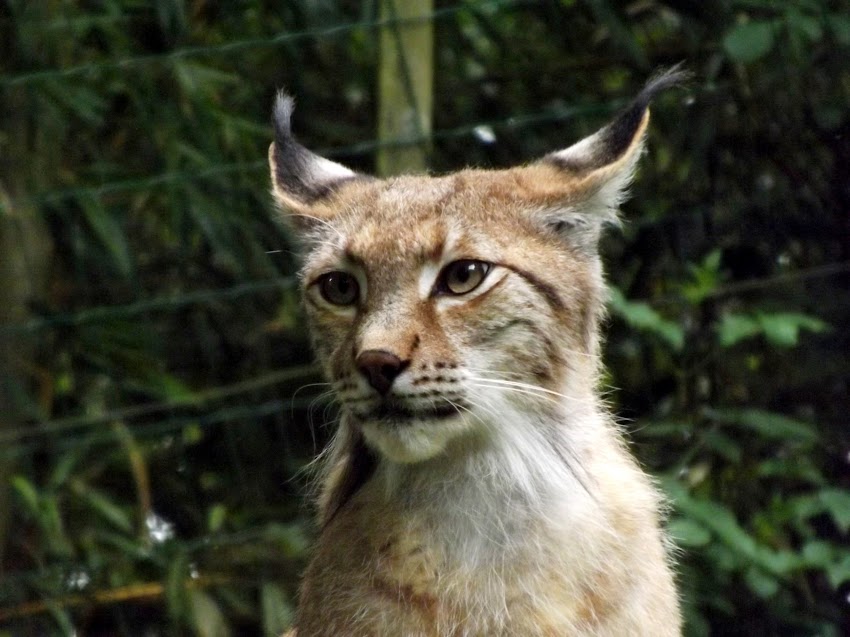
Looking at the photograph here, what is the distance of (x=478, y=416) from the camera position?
3883mm

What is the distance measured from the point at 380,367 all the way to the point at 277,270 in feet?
11.7

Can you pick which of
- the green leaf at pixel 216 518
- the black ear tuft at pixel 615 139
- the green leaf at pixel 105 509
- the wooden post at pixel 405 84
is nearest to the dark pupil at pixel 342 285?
the black ear tuft at pixel 615 139

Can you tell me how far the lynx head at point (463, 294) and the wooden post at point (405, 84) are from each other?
6.76 feet

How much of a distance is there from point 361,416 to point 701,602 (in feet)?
9.04

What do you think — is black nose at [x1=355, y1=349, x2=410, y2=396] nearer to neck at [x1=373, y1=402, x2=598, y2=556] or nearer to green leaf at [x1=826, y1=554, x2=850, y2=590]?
neck at [x1=373, y1=402, x2=598, y2=556]

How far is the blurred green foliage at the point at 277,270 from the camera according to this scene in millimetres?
6359

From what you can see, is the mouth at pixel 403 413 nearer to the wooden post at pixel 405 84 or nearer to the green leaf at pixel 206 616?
the wooden post at pixel 405 84

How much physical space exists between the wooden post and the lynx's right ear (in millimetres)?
1749

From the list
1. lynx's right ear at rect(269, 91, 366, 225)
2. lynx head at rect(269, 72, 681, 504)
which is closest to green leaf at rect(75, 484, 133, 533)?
lynx's right ear at rect(269, 91, 366, 225)

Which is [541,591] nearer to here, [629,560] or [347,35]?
[629,560]

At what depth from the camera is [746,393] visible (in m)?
6.62

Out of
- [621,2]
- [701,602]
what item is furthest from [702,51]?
[701,602]

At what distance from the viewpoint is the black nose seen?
3658mm

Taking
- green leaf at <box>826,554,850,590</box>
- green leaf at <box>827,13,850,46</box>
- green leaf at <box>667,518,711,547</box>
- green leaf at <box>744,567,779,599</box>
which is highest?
green leaf at <box>827,13,850,46</box>
